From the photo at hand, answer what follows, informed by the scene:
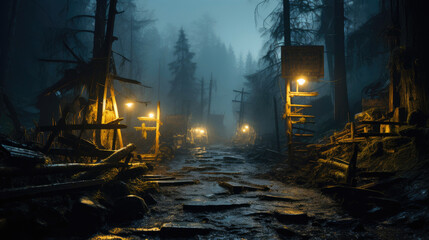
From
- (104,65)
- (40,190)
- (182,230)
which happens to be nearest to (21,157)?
(40,190)

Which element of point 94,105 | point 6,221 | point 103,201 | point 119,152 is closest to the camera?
point 6,221

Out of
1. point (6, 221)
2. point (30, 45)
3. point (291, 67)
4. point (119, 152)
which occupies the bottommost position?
point (6, 221)

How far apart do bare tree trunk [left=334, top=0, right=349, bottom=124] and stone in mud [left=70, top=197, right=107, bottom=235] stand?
54.7 ft

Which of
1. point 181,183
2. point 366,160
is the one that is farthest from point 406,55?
point 181,183

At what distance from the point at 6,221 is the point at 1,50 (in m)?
27.9

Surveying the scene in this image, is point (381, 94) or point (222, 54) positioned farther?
point (222, 54)

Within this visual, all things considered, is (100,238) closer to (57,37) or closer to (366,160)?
(366,160)

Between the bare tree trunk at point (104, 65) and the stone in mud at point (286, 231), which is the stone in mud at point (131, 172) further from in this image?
the stone in mud at point (286, 231)

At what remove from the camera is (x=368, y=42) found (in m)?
19.3

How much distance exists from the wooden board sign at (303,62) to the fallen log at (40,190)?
9984 mm

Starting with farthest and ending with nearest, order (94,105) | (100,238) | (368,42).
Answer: (368,42) → (94,105) → (100,238)

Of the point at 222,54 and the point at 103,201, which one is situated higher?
the point at 222,54

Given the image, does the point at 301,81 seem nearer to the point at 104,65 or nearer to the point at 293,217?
the point at 293,217

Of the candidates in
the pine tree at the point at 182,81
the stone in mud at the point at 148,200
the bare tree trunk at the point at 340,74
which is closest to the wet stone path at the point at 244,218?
the stone in mud at the point at 148,200
